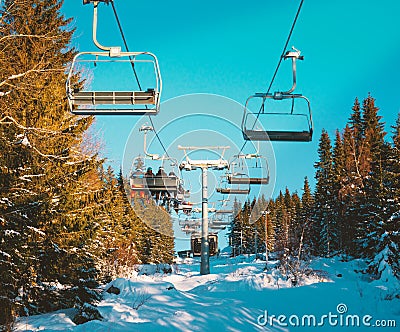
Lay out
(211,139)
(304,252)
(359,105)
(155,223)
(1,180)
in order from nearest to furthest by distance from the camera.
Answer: (1,180)
(304,252)
(211,139)
(359,105)
(155,223)

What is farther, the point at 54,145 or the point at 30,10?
the point at 30,10

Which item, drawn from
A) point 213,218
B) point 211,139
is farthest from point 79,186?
point 213,218

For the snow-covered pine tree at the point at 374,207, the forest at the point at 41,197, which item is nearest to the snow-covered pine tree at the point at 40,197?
the forest at the point at 41,197

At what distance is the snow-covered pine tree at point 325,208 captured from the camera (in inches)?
1612

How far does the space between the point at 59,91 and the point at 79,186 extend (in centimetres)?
285

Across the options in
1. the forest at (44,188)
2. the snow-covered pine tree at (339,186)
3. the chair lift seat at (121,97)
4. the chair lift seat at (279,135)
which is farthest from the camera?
the snow-covered pine tree at (339,186)

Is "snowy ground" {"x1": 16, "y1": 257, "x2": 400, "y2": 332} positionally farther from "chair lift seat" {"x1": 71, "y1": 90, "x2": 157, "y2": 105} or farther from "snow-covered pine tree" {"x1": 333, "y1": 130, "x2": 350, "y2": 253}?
"snow-covered pine tree" {"x1": 333, "y1": 130, "x2": 350, "y2": 253}

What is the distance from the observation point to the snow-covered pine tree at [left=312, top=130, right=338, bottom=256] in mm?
40938

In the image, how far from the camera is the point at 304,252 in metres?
18.8

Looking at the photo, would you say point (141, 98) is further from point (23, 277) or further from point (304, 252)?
point (304, 252)

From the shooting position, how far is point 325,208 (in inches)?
1656

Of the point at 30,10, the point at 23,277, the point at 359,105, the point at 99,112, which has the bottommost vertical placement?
the point at 23,277

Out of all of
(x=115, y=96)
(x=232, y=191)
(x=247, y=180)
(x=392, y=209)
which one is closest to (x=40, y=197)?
(x=115, y=96)

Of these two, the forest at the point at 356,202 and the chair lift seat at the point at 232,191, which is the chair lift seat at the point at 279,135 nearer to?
the forest at the point at 356,202
